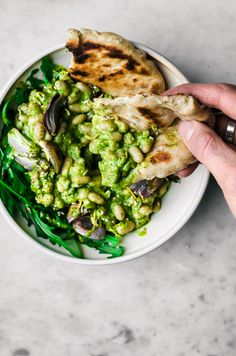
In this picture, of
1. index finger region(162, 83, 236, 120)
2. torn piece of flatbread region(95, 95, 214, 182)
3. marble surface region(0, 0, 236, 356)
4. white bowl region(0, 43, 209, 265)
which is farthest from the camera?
marble surface region(0, 0, 236, 356)

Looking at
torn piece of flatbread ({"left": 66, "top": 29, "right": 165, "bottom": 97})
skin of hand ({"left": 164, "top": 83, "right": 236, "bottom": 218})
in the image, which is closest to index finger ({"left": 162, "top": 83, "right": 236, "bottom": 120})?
skin of hand ({"left": 164, "top": 83, "right": 236, "bottom": 218})

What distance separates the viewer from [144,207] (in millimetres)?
2359

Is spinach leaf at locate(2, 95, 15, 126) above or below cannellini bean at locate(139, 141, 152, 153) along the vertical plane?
above

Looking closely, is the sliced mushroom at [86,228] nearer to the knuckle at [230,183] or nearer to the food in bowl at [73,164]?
the food in bowl at [73,164]

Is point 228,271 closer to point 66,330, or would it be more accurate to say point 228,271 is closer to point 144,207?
point 144,207

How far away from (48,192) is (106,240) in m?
0.37

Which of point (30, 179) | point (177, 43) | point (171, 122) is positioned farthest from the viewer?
point (177, 43)

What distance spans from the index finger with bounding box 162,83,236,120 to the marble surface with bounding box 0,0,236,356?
0.41 metres

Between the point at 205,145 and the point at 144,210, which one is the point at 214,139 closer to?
the point at 205,145

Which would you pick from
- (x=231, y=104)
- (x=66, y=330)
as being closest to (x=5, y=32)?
(x=231, y=104)

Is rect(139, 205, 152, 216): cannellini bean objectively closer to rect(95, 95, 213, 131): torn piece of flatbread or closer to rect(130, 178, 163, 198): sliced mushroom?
rect(130, 178, 163, 198): sliced mushroom

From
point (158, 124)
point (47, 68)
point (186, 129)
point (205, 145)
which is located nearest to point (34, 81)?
point (47, 68)

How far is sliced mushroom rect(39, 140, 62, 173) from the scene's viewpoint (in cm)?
226

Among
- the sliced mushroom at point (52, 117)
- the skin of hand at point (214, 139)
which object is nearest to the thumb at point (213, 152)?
the skin of hand at point (214, 139)
